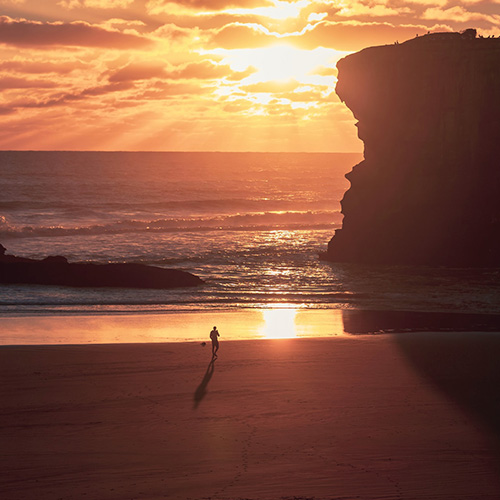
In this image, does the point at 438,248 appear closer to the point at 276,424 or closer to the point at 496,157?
the point at 496,157

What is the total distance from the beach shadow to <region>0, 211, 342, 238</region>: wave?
44.0 m

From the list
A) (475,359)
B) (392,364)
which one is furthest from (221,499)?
(475,359)

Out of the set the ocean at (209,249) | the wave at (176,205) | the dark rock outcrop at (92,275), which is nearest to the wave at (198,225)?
the ocean at (209,249)

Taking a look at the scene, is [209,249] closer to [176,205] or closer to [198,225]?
[198,225]

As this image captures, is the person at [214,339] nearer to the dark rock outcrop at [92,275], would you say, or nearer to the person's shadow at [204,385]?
the person's shadow at [204,385]

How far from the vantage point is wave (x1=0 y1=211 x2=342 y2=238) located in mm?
63000

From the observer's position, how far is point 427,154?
41.0m

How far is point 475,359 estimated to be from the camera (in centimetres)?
1933

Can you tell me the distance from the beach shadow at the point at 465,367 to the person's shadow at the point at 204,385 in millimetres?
5100

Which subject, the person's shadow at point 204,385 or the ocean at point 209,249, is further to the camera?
the ocean at point 209,249

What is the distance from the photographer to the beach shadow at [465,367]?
1528 centimetres

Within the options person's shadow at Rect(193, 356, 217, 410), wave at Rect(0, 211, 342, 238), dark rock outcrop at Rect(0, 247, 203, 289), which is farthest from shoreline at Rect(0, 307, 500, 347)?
wave at Rect(0, 211, 342, 238)

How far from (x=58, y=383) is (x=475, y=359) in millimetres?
10486

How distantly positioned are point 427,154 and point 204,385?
27.8 metres
